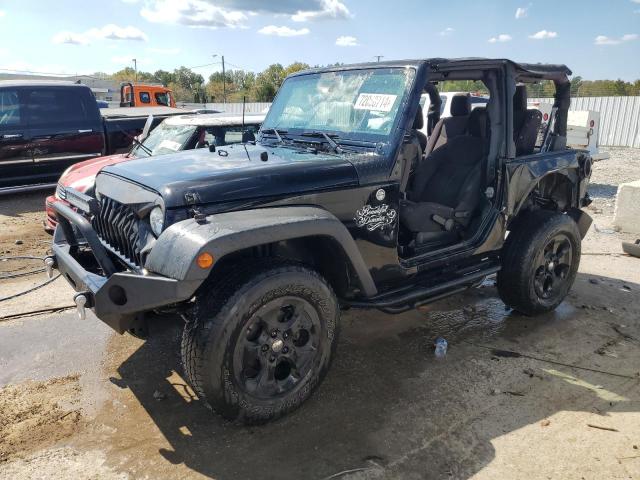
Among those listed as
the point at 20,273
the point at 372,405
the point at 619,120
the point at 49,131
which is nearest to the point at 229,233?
the point at 372,405

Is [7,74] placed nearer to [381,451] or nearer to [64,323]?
[64,323]

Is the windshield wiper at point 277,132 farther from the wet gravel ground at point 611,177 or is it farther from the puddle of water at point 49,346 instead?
the wet gravel ground at point 611,177

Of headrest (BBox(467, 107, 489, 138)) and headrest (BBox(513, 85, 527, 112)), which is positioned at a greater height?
headrest (BBox(513, 85, 527, 112))

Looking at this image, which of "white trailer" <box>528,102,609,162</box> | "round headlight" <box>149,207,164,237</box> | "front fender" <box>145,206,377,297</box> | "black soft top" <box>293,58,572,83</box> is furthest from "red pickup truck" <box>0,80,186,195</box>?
"white trailer" <box>528,102,609,162</box>

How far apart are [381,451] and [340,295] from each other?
984 mm

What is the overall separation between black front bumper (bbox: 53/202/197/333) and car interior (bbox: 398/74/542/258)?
71.4 inches

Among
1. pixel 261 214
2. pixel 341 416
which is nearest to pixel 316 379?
pixel 341 416

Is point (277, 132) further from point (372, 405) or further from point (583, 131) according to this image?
point (583, 131)

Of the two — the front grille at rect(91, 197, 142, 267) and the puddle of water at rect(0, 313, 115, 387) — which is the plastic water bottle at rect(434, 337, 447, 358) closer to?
the front grille at rect(91, 197, 142, 267)

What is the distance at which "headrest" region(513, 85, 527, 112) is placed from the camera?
4414mm

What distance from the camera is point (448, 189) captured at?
176 inches

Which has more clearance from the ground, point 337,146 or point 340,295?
point 337,146

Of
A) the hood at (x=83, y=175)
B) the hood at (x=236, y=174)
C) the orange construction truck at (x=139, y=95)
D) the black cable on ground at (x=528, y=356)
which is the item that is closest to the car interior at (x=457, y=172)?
the hood at (x=236, y=174)

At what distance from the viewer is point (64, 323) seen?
177 inches
